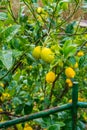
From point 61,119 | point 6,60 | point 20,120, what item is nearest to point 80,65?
point 61,119

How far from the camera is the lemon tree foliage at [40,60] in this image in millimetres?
1075

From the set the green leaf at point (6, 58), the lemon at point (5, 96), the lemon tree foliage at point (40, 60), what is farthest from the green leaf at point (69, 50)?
the lemon at point (5, 96)

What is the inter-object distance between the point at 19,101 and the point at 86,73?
545mm

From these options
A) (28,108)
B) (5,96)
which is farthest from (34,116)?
(5,96)

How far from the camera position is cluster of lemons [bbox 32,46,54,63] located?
3.32ft

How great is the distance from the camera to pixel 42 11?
61.1 inches

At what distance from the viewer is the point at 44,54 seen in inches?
39.8

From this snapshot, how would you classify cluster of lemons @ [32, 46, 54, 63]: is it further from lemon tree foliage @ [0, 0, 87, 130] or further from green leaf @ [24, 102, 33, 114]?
green leaf @ [24, 102, 33, 114]

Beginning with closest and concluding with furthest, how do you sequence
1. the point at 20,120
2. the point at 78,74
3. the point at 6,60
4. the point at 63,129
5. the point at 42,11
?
the point at 6,60 → the point at 20,120 → the point at 63,129 → the point at 42,11 → the point at 78,74

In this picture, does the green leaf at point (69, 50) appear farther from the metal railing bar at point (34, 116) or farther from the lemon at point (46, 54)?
the metal railing bar at point (34, 116)

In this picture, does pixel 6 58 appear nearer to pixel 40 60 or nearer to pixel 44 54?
pixel 44 54

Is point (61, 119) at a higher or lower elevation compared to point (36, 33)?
lower

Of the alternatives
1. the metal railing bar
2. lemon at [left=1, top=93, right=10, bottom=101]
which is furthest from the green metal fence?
lemon at [left=1, top=93, right=10, bottom=101]

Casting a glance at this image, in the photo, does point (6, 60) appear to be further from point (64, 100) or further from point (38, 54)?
point (64, 100)
